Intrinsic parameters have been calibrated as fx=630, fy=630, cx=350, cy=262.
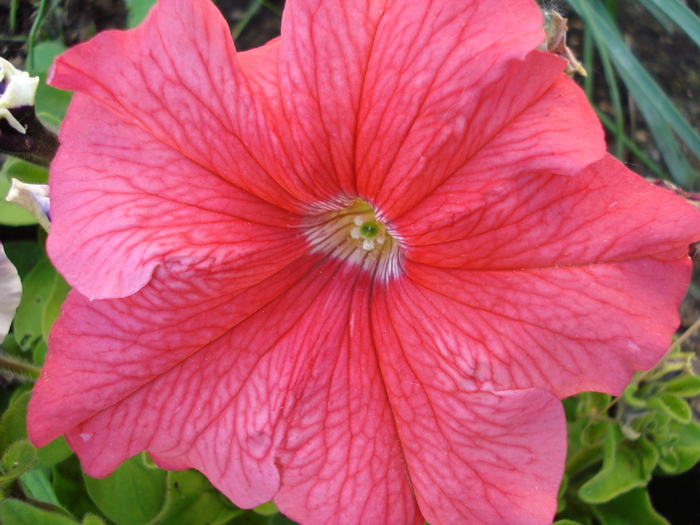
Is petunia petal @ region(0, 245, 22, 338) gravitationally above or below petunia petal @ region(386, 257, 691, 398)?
below

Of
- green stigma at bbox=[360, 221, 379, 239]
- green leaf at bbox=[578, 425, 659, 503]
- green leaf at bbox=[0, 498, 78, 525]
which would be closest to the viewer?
green leaf at bbox=[0, 498, 78, 525]

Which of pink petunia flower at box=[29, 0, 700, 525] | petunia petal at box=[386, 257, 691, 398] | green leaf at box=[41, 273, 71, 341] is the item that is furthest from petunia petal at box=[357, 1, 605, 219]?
green leaf at box=[41, 273, 71, 341]

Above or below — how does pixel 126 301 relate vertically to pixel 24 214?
above

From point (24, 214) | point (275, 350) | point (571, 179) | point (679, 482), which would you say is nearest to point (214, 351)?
point (275, 350)

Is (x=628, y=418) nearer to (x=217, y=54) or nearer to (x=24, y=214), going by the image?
(x=217, y=54)

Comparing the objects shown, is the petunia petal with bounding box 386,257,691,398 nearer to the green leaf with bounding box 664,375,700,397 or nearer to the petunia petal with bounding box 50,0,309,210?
the petunia petal with bounding box 50,0,309,210

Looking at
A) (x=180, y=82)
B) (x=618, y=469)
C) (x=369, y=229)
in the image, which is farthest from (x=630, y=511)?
(x=180, y=82)

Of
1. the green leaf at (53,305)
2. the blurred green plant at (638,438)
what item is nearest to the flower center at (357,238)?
the blurred green plant at (638,438)
